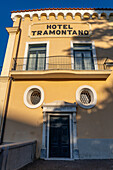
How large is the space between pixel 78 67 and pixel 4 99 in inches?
210

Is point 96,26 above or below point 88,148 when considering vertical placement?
above

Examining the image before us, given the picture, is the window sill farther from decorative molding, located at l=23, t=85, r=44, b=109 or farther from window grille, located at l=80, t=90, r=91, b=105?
window grille, located at l=80, t=90, r=91, b=105

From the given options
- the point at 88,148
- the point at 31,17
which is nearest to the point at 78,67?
the point at 88,148

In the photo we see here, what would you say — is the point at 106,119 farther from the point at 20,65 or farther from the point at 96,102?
the point at 20,65

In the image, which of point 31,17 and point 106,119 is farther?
point 31,17

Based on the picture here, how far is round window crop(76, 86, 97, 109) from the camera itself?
7.23 metres

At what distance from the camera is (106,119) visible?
6977 millimetres

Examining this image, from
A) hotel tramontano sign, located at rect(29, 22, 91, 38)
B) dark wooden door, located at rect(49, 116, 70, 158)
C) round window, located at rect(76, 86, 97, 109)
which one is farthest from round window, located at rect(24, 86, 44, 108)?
hotel tramontano sign, located at rect(29, 22, 91, 38)

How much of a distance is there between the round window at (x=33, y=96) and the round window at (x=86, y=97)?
7.58 ft

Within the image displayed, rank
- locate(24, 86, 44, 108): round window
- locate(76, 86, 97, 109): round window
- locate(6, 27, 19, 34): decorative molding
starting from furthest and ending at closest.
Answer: locate(6, 27, 19, 34): decorative molding → locate(24, 86, 44, 108): round window → locate(76, 86, 97, 109): round window

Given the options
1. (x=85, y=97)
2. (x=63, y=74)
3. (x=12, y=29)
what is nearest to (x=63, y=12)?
(x=12, y=29)

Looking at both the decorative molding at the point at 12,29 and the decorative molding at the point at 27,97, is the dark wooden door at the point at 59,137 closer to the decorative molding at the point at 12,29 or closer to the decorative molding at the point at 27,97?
the decorative molding at the point at 27,97

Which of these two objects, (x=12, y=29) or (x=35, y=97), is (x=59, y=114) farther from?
(x=12, y=29)

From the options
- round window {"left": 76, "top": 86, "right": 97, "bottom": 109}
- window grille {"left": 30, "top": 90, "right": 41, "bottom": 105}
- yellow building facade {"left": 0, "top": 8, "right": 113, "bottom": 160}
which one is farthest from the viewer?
window grille {"left": 30, "top": 90, "right": 41, "bottom": 105}
